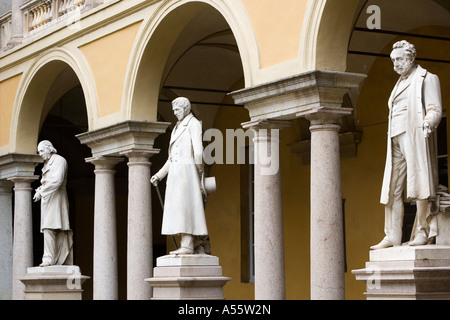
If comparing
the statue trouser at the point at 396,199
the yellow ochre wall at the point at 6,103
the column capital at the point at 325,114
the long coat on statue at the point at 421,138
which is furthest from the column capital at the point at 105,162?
the long coat on statue at the point at 421,138

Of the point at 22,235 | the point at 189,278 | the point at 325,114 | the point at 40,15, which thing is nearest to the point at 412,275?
the point at 325,114

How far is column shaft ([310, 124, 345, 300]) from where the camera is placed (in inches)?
446

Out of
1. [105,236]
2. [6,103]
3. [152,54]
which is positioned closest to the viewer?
[152,54]

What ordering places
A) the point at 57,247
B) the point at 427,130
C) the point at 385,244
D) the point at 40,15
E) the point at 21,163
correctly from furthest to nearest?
the point at 21,163
the point at 40,15
the point at 57,247
the point at 385,244
the point at 427,130

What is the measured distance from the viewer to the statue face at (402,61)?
959 cm

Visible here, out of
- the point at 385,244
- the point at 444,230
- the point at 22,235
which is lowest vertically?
the point at 385,244

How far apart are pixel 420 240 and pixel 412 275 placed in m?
0.47

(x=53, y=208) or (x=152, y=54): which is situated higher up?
(x=152, y=54)

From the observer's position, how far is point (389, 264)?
9328 mm

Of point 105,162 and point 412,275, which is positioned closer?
point 412,275

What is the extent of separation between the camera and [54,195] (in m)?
15.3

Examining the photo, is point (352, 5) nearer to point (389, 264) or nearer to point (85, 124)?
point (389, 264)

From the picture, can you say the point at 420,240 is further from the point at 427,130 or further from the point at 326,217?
the point at 326,217

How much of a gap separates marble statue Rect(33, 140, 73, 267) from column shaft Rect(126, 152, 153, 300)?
104 cm
